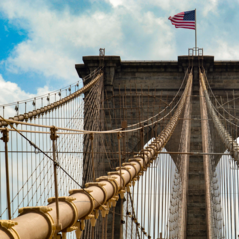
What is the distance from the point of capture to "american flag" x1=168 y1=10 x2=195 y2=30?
19.6 metres

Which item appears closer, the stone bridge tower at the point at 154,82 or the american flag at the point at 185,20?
the stone bridge tower at the point at 154,82

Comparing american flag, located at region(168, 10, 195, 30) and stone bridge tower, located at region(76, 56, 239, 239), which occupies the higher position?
american flag, located at region(168, 10, 195, 30)

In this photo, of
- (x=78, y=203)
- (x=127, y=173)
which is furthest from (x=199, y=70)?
(x=78, y=203)

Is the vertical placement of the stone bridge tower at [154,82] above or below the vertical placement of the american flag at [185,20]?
below

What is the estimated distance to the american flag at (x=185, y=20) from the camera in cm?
1962

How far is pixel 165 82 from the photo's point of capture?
17484 mm

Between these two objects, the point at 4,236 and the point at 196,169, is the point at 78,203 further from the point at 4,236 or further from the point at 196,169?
the point at 196,169

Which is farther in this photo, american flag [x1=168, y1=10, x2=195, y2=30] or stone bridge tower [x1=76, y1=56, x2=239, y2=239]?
american flag [x1=168, y1=10, x2=195, y2=30]

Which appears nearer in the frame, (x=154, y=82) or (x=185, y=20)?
(x=154, y=82)

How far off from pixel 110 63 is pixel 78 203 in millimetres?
14215

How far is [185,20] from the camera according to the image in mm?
19812

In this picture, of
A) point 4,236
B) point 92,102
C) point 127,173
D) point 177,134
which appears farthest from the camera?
point 177,134

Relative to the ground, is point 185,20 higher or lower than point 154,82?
higher

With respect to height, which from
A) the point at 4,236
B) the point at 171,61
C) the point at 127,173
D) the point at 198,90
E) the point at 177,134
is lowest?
the point at 4,236
